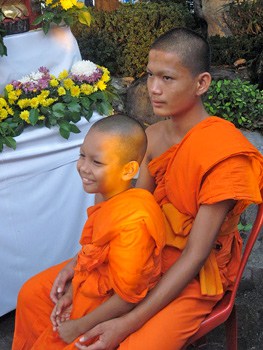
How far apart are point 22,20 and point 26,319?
154 cm

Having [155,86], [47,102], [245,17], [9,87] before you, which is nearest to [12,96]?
[9,87]

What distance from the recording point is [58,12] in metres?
3.11

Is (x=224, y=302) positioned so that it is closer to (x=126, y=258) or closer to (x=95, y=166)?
(x=126, y=258)

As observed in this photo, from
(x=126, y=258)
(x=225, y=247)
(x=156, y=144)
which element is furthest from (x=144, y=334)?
(x=156, y=144)

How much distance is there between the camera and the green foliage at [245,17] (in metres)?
6.59

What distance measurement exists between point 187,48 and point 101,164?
20.8 inches

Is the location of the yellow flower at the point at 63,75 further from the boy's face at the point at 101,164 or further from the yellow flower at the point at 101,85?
the boy's face at the point at 101,164

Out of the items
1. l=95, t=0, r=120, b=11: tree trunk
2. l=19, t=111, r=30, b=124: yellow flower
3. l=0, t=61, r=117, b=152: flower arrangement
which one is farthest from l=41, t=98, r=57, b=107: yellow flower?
l=95, t=0, r=120, b=11: tree trunk

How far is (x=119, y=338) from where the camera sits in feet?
6.32

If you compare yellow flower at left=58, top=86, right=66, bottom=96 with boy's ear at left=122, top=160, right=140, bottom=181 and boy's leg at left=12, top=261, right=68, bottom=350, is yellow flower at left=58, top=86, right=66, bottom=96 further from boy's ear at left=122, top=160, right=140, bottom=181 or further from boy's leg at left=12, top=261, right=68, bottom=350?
boy's ear at left=122, top=160, right=140, bottom=181

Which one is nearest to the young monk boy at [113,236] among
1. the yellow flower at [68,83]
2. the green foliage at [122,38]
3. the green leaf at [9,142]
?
the green leaf at [9,142]

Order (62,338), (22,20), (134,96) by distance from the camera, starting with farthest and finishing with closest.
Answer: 1. (134,96)
2. (22,20)
3. (62,338)

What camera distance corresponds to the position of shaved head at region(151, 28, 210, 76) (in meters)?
2.08

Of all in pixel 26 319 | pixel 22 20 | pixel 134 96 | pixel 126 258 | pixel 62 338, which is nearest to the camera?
pixel 126 258
